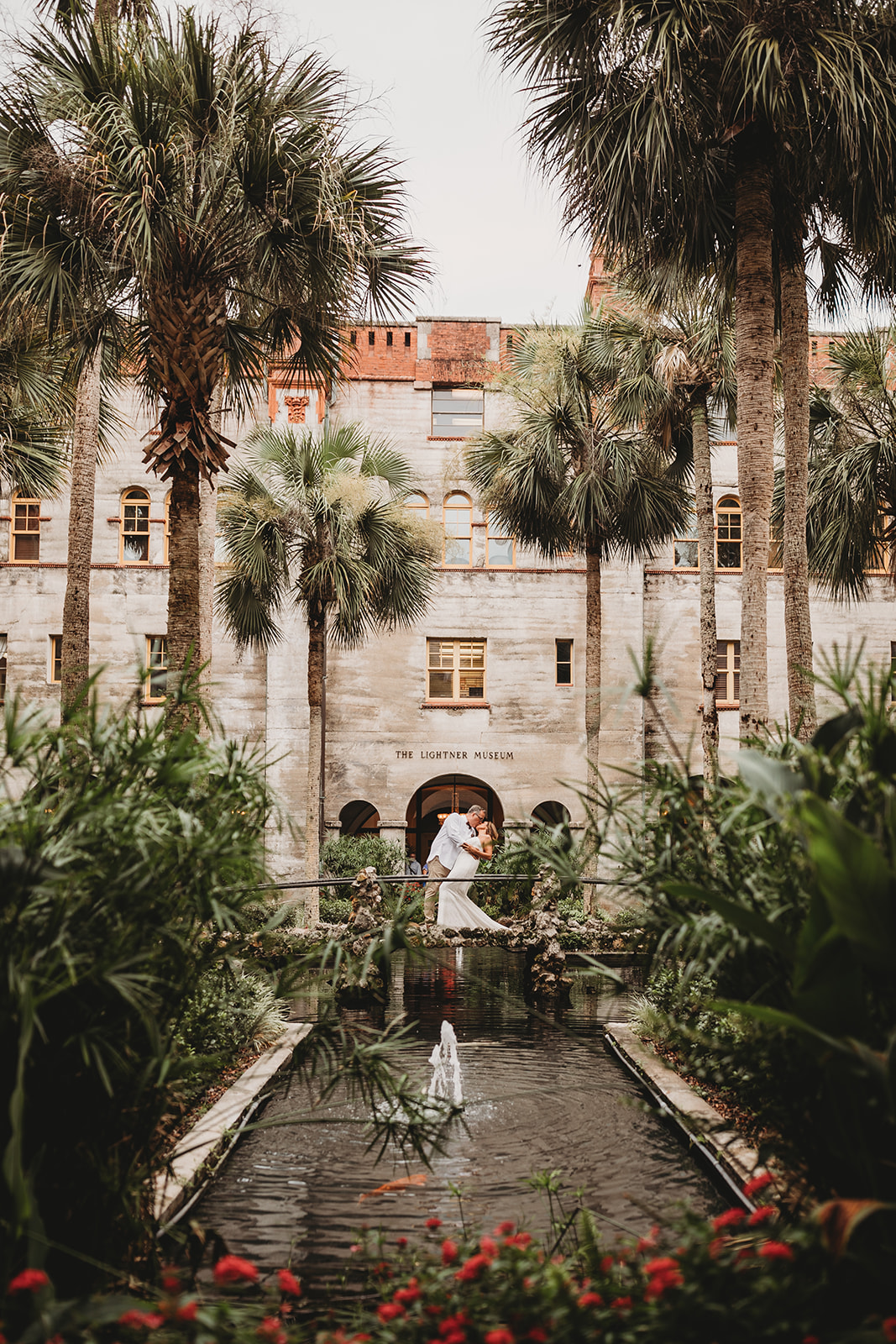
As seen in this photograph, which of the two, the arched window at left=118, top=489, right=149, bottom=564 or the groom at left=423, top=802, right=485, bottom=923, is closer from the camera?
the groom at left=423, top=802, right=485, bottom=923

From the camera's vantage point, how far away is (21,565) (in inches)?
979

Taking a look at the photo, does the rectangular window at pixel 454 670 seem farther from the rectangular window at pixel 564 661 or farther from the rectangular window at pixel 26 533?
the rectangular window at pixel 26 533

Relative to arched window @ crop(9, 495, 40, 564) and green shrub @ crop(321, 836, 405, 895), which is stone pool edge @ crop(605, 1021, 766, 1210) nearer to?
green shrub @ crop(321, 836, 405, 895)

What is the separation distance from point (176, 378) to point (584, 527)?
1068cm

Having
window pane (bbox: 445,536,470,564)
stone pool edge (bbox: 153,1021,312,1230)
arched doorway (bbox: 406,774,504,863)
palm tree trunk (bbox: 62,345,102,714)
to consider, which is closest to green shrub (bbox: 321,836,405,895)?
arched doorway (bbox: 406,774,504,863)

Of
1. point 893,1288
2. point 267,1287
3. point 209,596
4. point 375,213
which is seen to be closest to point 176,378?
point 375,213

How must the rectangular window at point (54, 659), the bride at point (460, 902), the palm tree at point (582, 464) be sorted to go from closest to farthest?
the bride at point (460, 902), the palm tree at point (582, 464), the rectangular window at point (54, 659)

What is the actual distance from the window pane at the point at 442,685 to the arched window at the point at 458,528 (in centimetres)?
274

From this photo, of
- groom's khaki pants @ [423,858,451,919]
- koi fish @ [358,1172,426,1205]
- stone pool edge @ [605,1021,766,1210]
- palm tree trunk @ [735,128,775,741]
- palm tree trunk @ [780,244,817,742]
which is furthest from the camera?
groom's khaki pants @ [423,858,451,919]

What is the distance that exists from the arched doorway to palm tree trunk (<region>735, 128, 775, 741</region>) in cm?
1608

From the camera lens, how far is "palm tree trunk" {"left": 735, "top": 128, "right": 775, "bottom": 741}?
889cm

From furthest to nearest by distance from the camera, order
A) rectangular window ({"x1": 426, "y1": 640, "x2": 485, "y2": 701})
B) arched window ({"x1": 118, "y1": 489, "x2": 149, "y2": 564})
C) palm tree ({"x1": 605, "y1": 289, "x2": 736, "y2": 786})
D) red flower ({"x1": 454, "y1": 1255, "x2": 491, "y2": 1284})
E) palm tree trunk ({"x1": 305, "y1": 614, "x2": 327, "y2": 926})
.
Result: 1. arched window ({"x1": 118, "y1": 489, "x2": 149, "y2": 564})
2. rectangular window ({"x1": 426, "y1": 640, "x2": 485, "y2": 701})
3. palm tree trunk ({"x1": 305, "y1": 614, "x2": 327, "y2": 926})
4. palm tree ({"x1": 605, "y1": 289, "x2": 736, "y2": 786})
5. red flower ({"x1": 454, "y1": 1255, "x2": 491, "y2": 1284})

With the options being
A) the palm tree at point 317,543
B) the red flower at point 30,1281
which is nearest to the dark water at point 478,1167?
the red flower at point 30,1281

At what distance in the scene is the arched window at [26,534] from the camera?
25.3 m
